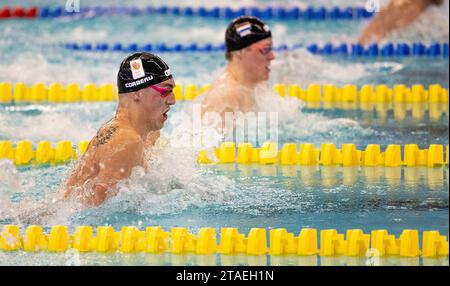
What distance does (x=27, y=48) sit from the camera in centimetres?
932

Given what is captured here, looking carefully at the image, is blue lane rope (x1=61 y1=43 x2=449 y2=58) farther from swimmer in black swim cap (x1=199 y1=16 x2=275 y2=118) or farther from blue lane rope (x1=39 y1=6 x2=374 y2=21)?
swimmer in black swim cap (x1=199 y1=16 x2=275 y2=118)

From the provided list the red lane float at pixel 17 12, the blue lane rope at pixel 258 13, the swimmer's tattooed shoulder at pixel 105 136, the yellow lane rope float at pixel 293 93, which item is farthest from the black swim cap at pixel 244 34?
the red lane float at pixel 17 12

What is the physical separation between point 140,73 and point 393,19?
202 inches

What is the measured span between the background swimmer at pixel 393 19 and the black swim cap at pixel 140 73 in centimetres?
485

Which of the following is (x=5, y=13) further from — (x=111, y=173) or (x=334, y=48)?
(x=111, y=173)

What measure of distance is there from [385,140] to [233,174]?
123cm

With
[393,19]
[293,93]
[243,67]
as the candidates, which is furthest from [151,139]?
[393,19]

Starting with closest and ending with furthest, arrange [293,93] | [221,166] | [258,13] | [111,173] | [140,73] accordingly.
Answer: [111,173]
[140,73]
[221,166]
[293,93]
[258,13]

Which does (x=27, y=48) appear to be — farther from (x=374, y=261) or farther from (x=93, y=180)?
(x=374, y=261)

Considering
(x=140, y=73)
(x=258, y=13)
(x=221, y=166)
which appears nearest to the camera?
(x=140, y=73)

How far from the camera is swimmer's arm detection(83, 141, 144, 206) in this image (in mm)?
4617

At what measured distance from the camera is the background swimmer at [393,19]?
9.50 meters

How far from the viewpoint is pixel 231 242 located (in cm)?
430

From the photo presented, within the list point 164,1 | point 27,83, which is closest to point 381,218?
point 27,83
